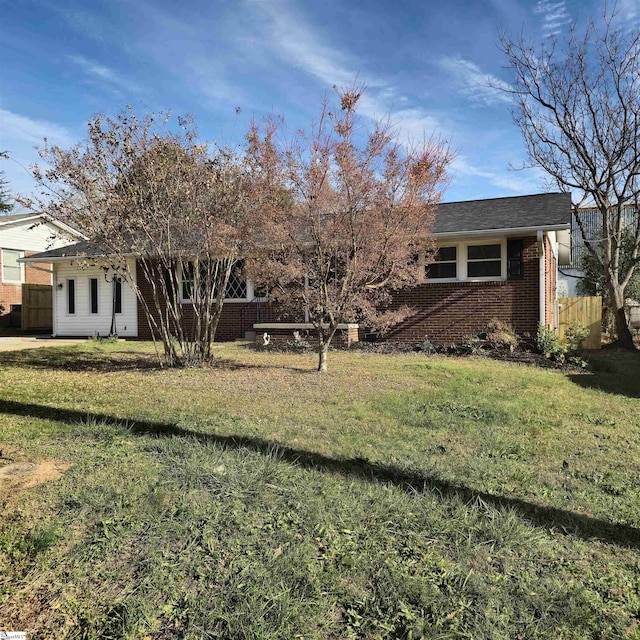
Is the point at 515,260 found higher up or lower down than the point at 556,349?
higher up

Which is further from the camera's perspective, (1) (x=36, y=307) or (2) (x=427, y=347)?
(1) (x=36, y=307)

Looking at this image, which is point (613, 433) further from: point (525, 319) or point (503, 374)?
point (525, 319)

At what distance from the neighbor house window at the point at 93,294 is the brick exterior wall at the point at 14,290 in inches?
221

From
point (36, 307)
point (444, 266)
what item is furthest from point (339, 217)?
point (36, 307)

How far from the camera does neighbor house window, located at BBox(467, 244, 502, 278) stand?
13188 mm

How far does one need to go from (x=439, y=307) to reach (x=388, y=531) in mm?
10849

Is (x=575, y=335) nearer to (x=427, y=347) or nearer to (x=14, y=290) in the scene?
(x=427, y=347)

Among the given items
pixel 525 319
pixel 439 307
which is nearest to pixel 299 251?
pixel 439 307

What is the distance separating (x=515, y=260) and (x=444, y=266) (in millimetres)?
1780

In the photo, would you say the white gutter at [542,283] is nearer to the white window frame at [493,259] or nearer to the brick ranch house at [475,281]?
the brick ranch house at [475,281]

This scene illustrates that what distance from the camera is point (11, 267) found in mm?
21297

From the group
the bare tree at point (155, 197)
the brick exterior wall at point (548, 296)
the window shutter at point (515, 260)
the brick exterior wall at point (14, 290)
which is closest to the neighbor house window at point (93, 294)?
the brick exterior wall at point (14, 290)

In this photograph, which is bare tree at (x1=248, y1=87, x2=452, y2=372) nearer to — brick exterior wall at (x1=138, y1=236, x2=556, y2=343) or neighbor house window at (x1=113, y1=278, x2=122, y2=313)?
brick exterior wall at (x1=138, y1=236, x2=556, y2=343)

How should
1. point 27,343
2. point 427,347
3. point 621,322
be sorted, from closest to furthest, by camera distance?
point 427,347, point 27,343, point 621,322
